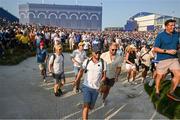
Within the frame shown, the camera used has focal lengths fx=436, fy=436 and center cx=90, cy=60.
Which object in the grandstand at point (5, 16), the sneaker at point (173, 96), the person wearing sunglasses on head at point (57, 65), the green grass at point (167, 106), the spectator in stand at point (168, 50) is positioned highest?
the grandstand at point (5, 16)

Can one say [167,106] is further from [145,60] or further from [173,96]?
[145,60]

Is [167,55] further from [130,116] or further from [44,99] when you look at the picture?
[44,99]

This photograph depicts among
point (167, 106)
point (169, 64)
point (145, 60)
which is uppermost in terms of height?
point (169, 64)

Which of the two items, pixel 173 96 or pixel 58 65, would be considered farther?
pixel 58 65

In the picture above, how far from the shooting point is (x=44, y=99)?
13227mm

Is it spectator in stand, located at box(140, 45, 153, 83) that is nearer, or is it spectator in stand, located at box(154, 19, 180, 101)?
spectator in stand, located at box(154, 19, 180, 101)

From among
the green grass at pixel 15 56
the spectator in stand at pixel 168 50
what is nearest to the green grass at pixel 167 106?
the spectator in stand at pixel 168 50

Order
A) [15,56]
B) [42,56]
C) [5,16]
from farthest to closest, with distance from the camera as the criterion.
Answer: [5,16] < [15,56] < [42,56]

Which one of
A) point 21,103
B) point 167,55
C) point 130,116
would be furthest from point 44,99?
point 167,55

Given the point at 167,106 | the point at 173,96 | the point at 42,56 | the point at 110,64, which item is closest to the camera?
the point at 173,96

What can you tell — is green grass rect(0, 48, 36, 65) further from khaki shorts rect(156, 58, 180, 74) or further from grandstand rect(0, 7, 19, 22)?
khaki shorts rect(156, 58, 180, 74)

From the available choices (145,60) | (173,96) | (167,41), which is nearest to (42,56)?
(145,60)

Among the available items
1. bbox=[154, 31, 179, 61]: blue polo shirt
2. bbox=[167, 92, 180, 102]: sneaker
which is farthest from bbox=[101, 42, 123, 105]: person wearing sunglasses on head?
bbox=[154, 31, 179, 61]: blue polo shirt

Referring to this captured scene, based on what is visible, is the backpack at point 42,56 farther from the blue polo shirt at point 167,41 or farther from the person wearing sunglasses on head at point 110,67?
the blue polo shirt at point 167,41
